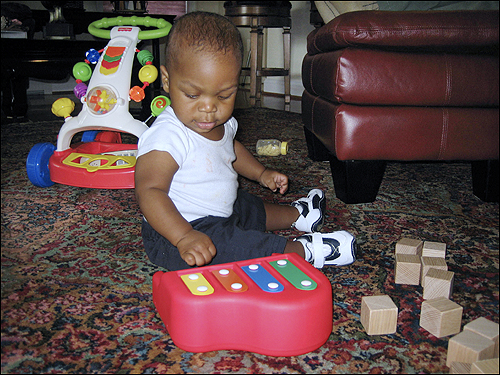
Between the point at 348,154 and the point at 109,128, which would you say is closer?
the point at 348,154

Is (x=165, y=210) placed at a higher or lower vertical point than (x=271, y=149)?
higher

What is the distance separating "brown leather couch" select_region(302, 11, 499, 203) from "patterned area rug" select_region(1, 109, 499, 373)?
110 mm

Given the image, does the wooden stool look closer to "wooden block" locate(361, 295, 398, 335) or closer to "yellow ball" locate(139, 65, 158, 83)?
"yellow ball" locate(139, 65, 158, 83)

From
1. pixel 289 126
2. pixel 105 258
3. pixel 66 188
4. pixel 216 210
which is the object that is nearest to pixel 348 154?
pixel 216 210

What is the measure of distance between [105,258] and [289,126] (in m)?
1.45

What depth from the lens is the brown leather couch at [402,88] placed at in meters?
0.92

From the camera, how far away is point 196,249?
584mm

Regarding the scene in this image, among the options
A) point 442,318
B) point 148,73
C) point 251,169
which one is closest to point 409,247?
point 442,318

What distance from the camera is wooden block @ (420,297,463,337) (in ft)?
1.78

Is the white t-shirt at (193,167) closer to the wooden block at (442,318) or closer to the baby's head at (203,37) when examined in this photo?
the baby's head at (203,37)

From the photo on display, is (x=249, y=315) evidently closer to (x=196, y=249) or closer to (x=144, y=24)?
Result: (x=196, y=249)

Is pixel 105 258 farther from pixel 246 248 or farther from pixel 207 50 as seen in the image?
pixel 207 50

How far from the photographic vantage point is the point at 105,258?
2.44 ft

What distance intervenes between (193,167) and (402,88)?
0.51m
